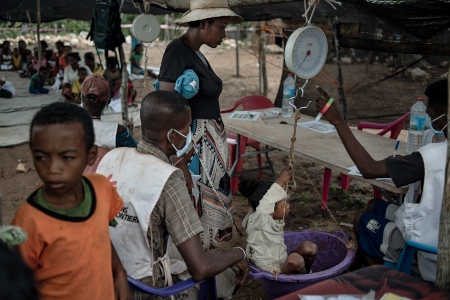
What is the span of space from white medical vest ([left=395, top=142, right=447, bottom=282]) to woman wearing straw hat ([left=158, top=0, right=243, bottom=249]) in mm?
1196

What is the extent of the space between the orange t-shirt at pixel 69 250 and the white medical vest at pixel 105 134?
1.32 meters

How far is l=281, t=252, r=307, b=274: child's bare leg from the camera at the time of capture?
2.76 m

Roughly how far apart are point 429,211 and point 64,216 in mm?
1717

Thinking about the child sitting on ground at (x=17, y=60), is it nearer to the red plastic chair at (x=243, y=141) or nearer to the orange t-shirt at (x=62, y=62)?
the orange t-shirt at (x=62, y=62)

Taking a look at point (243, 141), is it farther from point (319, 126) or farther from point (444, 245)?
point (444, 245)

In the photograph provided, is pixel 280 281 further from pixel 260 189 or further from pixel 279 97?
pixel 279 97

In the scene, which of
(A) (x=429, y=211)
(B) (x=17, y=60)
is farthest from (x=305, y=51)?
(B) (x=17, y=60)

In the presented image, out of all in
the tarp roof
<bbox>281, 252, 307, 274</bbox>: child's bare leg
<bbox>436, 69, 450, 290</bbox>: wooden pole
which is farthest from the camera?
the tarp roof

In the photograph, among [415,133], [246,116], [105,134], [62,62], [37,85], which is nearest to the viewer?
[105,134]

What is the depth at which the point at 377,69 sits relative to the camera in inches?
227

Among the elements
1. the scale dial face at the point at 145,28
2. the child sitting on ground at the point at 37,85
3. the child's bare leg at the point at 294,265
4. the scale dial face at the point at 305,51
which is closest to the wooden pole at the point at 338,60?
the scale dial face at the point at 145,28

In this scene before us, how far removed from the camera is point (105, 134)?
3.10 metres

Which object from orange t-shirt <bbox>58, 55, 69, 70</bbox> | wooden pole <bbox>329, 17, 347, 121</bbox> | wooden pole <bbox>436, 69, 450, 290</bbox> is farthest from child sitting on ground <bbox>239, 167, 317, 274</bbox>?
orange t-shirt <bbox>58, 55, 69, 70</bbox>

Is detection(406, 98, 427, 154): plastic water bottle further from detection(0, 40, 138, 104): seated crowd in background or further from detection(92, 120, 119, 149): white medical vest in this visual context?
detection(0, 40, 138, 104): seated crowd in background
